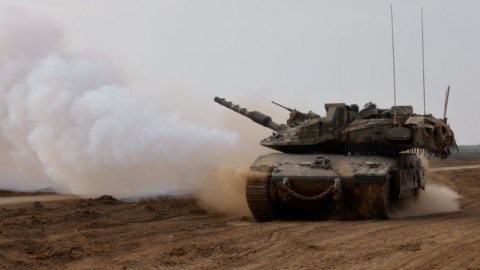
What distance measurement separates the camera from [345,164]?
48.7 ft

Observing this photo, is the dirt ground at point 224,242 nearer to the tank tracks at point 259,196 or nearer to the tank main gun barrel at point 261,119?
the tank tracks at point 259,196

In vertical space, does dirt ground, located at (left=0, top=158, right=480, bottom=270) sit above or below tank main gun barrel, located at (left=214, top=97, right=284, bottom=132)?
below

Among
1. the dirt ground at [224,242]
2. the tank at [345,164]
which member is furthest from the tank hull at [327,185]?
the dirt ground at [224,242]

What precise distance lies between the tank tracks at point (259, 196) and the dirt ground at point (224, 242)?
0.42 metres

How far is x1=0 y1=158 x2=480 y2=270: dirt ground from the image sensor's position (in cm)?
888

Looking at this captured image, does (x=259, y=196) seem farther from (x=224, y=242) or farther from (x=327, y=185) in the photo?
(x=224, y=242)

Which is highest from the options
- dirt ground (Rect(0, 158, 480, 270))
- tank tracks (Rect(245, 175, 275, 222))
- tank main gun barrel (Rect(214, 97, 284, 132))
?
tank main gun barrel (Rect(214, 97, 284, 132))

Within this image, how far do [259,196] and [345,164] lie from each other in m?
2.31

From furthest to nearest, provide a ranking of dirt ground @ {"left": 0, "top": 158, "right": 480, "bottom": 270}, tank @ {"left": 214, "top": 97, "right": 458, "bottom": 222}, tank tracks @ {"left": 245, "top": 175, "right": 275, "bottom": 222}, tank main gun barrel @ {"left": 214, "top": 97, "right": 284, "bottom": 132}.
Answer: tank main gun barrel @ {"left": 214, "top": 97, "right": 284, "bottom": 132} < tank tracks @ {"left": 245, "top": 175, "right": 275, "bottom": 222} < tank @ {"left": 214, "top": 97, "right": 458, "bottom": 222} < dirt ground @ {"left": 0, "top": 158, "right": 480, "bottom": 270}

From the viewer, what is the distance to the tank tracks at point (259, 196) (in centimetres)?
1450

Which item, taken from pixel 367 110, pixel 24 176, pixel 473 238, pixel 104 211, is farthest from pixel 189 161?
pixel 473 238

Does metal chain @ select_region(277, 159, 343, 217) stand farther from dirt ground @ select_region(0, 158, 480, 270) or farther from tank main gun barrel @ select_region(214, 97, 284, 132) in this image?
tank main gun barrel @ select_region(214, 97, 284, 132)

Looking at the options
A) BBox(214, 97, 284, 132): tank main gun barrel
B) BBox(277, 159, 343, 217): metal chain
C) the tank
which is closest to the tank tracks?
the tank

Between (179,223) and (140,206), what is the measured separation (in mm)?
3575
